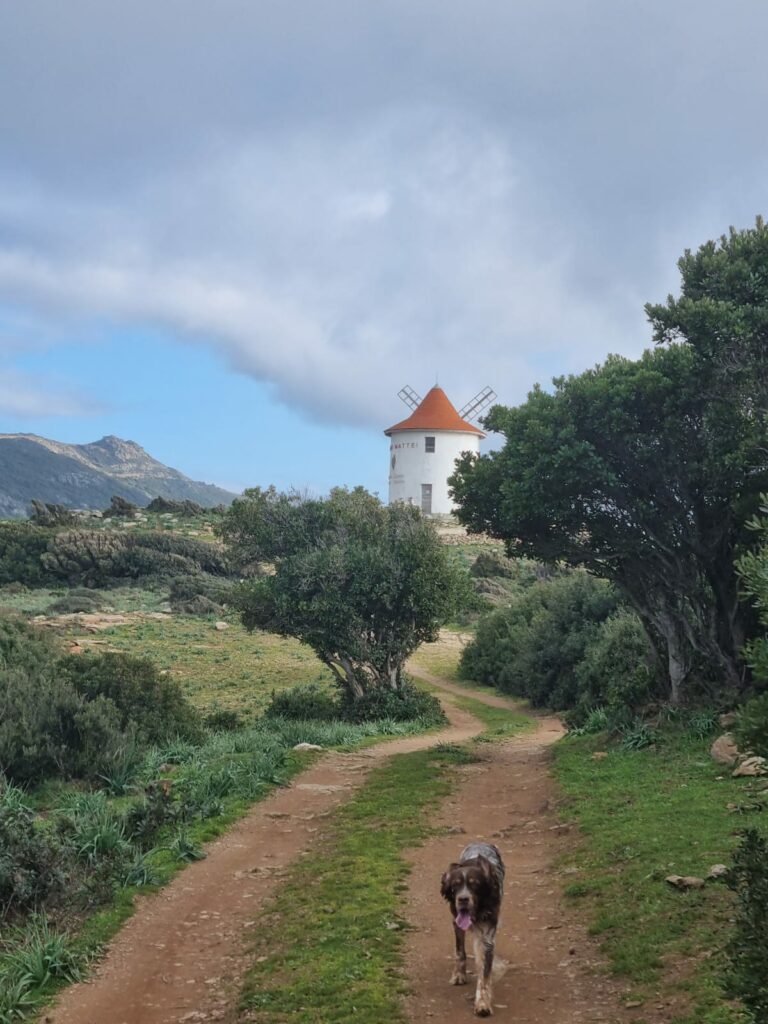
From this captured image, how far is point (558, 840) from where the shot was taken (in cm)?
1305

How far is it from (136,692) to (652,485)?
12.0 m

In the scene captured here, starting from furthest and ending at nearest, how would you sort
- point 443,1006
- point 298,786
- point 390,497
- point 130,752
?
point 390,497 → point 130,752 → point 298,786 → point 443,1006

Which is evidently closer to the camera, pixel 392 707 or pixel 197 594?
pixel 392 707

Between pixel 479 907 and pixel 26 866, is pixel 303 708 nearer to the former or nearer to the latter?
pixel 26 866

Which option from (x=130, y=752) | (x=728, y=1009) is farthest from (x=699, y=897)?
(x=130, y=752)

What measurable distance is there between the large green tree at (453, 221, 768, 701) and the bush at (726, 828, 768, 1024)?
36.8 ft

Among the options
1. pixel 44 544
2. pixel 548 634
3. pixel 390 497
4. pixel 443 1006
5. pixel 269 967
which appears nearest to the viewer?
pixel 443 1006

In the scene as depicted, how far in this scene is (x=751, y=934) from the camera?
5.71 metres

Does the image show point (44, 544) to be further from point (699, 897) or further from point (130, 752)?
point (699, 897)

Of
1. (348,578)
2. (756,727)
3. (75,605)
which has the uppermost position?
(348,578)

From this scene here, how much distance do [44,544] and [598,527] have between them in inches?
1943

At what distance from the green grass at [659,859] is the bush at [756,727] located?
6.84 ft

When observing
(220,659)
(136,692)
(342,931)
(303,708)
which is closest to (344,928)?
(342,931)

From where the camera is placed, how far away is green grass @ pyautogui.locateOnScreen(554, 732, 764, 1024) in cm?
784
